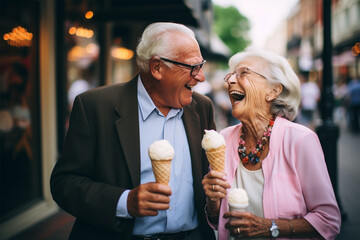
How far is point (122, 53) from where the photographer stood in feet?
30.8

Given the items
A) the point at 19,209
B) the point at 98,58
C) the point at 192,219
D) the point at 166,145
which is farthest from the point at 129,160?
the point at 98,58

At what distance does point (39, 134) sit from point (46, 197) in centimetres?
106

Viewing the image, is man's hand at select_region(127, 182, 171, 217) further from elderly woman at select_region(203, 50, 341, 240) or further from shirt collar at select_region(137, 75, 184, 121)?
shirt collar at select_region(137, 75, 184, 121)

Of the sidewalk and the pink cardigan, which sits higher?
the pink cardigan

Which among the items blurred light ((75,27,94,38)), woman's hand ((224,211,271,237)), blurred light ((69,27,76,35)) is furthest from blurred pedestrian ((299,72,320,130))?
woman's hand ((224,211,271,237))

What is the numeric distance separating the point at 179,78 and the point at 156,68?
0.18 metres

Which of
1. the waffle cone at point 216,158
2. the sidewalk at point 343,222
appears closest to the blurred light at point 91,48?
the sidewalk at point 343,222

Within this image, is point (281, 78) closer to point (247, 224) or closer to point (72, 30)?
point (247, 224)

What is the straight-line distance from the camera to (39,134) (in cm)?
554

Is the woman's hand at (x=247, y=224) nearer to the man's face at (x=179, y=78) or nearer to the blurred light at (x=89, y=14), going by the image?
the man's face at (x=179, y=78)

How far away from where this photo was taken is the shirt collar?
2.33 meters

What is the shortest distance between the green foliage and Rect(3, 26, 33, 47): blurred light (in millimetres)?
61969

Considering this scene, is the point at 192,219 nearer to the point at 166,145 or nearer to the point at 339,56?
the point at 166,145

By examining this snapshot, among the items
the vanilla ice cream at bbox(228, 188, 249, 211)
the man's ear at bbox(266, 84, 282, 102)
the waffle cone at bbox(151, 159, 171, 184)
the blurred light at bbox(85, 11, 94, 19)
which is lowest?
the vanilla ice cream at bbox(228, 188, 249, 211)
